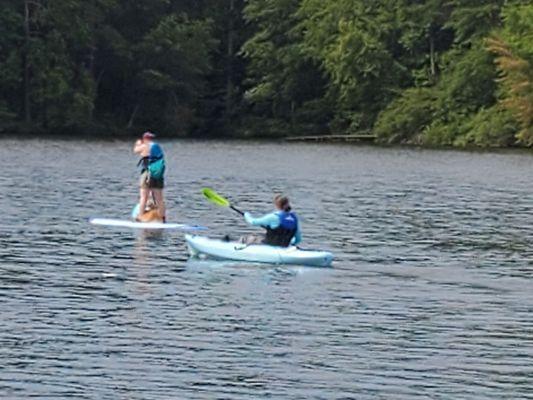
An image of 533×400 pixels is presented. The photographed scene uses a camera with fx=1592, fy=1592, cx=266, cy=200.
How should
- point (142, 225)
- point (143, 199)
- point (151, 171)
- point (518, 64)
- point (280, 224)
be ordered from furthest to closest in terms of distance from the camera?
point (518, 64) → point (143, 199) → point (142, 225) → point (151, 171) → point (280, 224)

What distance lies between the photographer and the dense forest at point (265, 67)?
8825cm

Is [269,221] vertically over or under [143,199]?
over

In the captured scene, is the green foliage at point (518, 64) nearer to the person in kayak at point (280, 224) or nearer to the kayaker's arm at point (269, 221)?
the person in kayak at point (280, 224)

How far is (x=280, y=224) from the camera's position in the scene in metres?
28.0

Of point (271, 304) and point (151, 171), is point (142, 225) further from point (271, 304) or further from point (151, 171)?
point (271, 304)

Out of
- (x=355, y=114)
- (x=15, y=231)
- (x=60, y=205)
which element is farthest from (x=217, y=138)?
(x=15, y=231)

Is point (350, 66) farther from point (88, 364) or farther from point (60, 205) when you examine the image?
point (88, 364)

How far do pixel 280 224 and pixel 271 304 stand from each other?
4297 millimetres

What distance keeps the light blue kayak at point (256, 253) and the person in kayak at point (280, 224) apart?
0.51 ft

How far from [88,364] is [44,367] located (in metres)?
0.55

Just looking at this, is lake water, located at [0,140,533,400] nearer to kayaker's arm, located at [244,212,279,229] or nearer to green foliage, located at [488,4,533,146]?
kayaker's arm, located at [244,212,279,229]

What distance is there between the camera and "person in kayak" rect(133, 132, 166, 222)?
34031 millimetres

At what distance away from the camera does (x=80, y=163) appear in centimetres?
6059

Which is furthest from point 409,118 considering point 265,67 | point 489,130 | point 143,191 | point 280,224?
point 280,224
